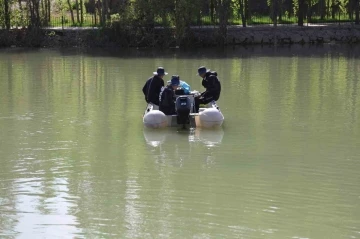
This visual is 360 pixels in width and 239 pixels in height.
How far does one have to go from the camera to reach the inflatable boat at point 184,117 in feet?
52.9

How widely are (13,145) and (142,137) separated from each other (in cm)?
276

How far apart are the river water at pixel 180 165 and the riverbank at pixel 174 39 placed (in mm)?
19127

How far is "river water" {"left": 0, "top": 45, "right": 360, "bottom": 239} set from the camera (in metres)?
10.2

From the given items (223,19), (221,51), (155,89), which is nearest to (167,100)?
(155,89)

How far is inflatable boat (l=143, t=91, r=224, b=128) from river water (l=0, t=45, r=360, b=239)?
0.82 feet

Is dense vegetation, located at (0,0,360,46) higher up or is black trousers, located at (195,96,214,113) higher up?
dense vegetation, located at (0,0,360,46)

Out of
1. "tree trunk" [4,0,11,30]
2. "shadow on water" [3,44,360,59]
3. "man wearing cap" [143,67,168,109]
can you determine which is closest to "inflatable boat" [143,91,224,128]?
"man wearing cap" [143,67,168,109]

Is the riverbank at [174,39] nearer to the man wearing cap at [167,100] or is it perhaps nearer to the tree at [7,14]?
the tree at [7,14]

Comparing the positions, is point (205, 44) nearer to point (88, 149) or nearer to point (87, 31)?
point (87, 31)

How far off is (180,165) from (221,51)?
27.8m

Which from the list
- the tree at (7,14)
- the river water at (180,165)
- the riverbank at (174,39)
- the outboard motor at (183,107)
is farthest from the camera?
the tree at (7,14)

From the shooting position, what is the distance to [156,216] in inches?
410

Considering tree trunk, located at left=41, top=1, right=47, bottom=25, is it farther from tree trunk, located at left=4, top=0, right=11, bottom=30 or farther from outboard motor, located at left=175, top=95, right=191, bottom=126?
outboard motor, located at left=175, top=95, right=191, bottom=126

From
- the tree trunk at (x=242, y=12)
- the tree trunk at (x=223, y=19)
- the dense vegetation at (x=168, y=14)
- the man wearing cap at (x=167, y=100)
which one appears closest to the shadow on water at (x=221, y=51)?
the tree trunk at (x=223, y=19)
